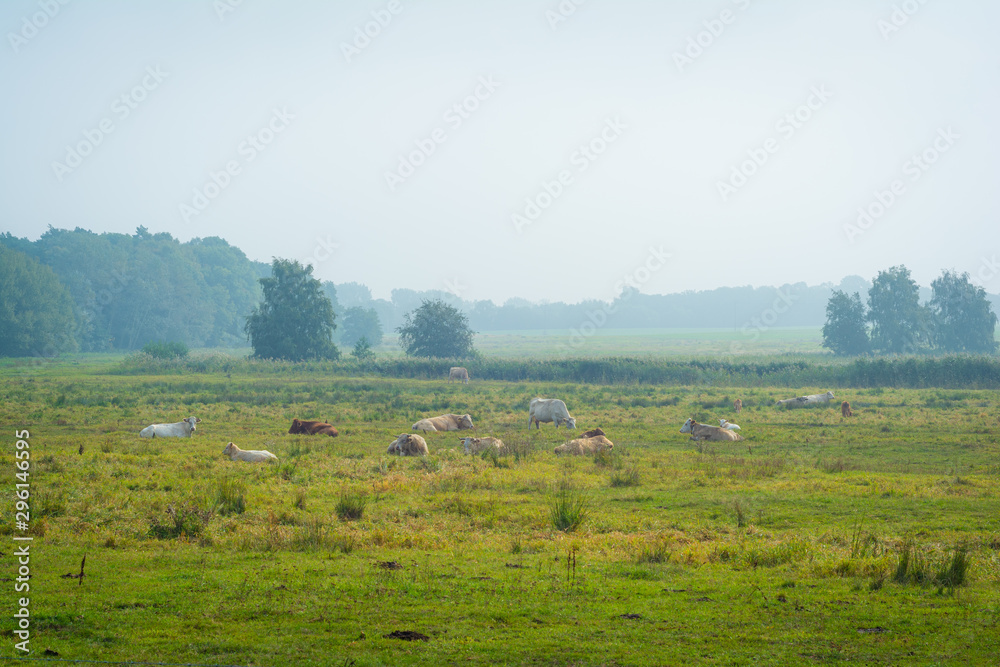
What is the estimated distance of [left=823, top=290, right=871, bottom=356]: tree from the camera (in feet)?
260

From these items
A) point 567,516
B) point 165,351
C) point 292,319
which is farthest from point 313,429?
point 165,351

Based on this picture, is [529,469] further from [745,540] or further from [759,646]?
[759,646]

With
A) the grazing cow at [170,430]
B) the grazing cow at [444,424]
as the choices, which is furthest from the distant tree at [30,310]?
the grazing cow at [444,424]

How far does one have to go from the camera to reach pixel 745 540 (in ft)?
37.8

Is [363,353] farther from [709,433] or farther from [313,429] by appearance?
[709,433]

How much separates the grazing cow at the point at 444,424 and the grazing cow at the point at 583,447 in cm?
595

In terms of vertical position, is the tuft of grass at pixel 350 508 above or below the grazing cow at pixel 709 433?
below

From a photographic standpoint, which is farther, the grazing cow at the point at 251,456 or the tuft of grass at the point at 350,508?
the grazing cow at the point at 251,456

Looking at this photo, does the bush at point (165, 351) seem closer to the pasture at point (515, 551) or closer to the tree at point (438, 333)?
the tree at point (438, 333)

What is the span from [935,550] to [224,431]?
68.5ft

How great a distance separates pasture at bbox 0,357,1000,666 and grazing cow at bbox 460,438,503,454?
53cm

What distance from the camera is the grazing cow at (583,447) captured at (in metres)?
20.9

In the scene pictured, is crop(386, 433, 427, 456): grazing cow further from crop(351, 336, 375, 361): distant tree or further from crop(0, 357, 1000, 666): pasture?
crop(351, 336, 375, 361): distant tree

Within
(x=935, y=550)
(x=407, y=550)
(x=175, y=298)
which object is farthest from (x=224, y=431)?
(x=175, y=298)
